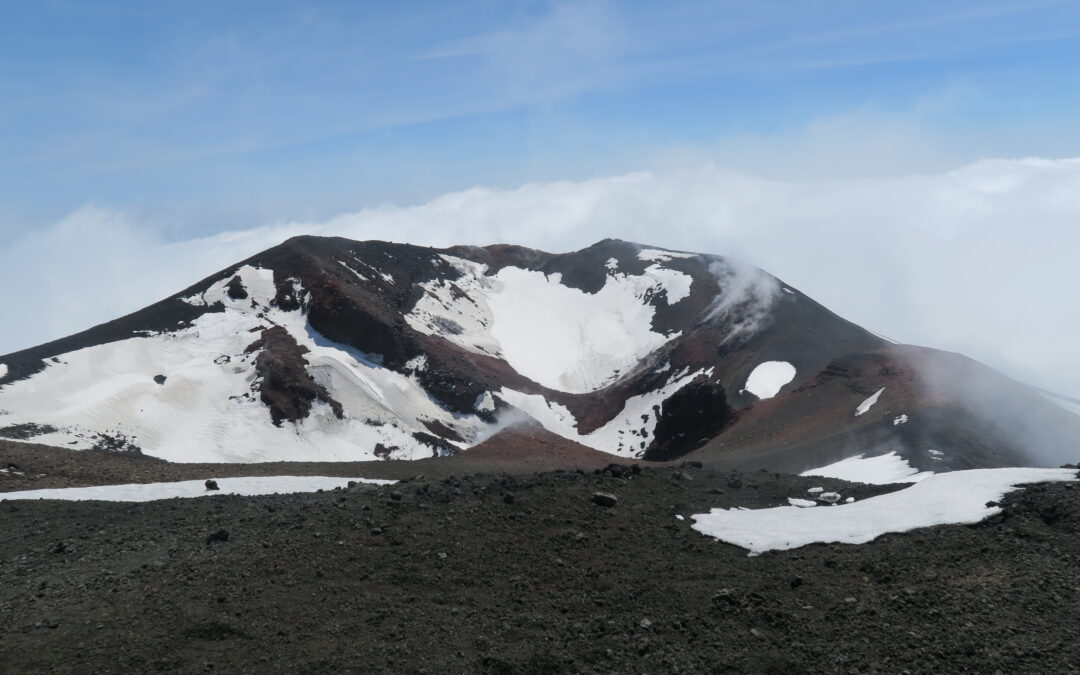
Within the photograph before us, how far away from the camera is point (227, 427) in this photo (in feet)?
134

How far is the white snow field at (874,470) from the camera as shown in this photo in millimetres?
28409

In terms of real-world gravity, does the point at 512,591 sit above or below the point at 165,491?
below

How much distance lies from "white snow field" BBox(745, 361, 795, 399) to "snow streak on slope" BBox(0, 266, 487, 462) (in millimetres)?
17631

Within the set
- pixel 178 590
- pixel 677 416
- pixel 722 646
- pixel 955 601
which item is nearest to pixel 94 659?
pixel 178 590

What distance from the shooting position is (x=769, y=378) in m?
53.4

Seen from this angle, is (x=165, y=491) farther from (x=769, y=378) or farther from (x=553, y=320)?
(x=553, y=320)

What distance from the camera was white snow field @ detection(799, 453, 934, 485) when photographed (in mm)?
28409

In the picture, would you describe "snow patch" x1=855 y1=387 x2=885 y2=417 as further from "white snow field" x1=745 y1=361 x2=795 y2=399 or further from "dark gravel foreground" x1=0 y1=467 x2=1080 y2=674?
"dark gravel foreground" x1=0 y1=467 x2=1080 y2=674

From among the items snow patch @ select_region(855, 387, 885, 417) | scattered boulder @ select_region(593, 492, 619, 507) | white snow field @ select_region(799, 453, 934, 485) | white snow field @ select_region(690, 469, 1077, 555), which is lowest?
white snow field @ select_region(799, 453, 934, 485)

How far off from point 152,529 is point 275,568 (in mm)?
3754

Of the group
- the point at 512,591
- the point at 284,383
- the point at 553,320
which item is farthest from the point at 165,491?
the point at 553,320

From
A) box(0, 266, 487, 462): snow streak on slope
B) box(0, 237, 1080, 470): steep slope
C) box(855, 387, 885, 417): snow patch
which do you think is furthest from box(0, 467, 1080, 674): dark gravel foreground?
box(855, 387, 885, 417): snow patch

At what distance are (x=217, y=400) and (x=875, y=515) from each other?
35.6 metres

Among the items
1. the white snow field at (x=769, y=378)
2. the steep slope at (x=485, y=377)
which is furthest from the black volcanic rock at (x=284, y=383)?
the white snow field at (x=769, y=378)
